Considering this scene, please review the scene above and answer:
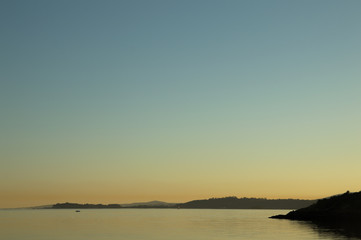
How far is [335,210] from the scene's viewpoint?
167 m

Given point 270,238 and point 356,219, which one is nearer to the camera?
point 270,238

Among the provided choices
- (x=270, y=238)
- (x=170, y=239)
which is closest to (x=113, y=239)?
(x=170, y=239)

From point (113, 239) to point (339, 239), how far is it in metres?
40.1

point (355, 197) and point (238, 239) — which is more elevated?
point (355, 197)

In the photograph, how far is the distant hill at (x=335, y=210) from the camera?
158 meters

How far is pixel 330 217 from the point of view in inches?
6590

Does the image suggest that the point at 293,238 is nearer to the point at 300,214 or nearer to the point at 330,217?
the point at 330,217

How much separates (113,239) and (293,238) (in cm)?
3331

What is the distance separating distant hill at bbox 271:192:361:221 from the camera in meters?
158

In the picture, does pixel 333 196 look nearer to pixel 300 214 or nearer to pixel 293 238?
pixel 300 214

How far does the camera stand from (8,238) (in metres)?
88.1

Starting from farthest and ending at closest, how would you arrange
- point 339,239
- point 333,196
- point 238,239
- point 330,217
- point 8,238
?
point 333,196 → point 330,217 → point 8,238 → point 238,239 → point 339,239

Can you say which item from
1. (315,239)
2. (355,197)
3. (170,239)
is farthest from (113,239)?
(355,197)

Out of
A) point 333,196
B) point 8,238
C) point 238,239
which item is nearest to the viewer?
point 238,239
